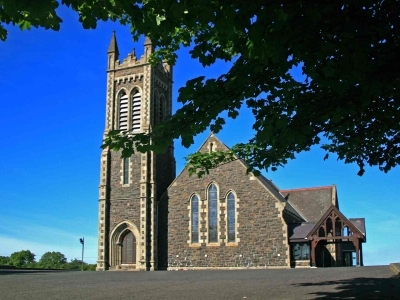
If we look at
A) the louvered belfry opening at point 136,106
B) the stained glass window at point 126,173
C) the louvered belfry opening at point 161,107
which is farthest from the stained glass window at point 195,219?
the louvered belfry opening at point 161,107

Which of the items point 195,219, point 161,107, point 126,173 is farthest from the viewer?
point 161,107

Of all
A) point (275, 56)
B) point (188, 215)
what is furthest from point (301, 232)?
point (275, 56)

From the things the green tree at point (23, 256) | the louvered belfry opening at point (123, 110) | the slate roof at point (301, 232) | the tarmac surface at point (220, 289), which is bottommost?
the green tree at point (23, 256)

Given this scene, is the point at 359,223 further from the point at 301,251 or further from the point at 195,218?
the point at 195,218

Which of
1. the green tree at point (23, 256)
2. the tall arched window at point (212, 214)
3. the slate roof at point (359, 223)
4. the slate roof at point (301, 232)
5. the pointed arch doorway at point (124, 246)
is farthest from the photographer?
the green tree at point (23, 256)

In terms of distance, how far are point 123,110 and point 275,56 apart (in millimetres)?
33508

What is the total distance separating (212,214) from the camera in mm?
33062

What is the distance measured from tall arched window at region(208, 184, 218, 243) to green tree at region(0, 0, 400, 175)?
24.6 meters

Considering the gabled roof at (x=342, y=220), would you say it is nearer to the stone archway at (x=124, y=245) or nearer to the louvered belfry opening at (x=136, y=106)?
the stone archway at (x=124, y=245)

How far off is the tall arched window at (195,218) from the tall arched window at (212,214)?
3.22 ft

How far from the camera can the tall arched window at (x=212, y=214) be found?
3272 centimetres

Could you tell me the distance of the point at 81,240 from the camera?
136 feet

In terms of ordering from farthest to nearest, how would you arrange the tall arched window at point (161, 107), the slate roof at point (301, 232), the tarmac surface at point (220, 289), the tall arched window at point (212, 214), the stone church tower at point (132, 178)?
the tall arched window at point (161, 107), the stone church tower at point (132, 178), the tall arched window at point (212, 214), the slate roof at point (301, 232), the tarmac surface at point (220, 289)

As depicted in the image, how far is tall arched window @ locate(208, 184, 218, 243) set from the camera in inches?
1288
